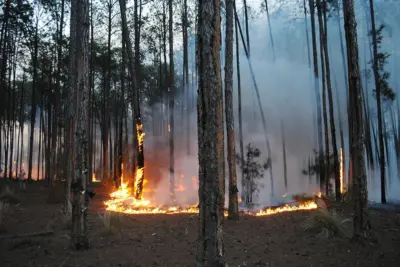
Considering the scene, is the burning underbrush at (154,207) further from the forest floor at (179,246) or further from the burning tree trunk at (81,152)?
the burning tree trunk at (81,152)

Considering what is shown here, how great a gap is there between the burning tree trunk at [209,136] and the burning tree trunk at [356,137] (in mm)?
4327

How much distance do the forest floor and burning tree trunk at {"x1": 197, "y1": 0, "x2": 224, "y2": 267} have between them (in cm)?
273

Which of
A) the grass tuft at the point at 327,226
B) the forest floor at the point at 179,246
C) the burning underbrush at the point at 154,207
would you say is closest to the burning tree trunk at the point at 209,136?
the forest floor at the point at 179,246

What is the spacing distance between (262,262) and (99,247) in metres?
3.59

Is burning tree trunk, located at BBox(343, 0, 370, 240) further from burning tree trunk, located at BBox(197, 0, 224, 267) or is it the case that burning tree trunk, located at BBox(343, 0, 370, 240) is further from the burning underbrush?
the burning underbrush

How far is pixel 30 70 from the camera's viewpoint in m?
23.1

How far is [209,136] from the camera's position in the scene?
391 centimetres

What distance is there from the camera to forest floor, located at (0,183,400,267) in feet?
20.1

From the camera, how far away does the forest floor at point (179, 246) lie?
611 centimetres

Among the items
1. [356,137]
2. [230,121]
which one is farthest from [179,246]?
[356,137]

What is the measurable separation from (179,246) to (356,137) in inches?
190

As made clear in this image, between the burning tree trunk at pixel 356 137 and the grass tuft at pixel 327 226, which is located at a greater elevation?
the burning tree trunk at pixel 356 137

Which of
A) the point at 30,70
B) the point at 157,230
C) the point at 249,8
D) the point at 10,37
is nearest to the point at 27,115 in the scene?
the point at 30,70

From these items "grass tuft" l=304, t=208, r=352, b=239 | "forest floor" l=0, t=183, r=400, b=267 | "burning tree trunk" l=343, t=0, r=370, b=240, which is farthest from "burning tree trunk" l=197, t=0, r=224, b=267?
"grass tuft" l=304, t=208, r=352, b=239
